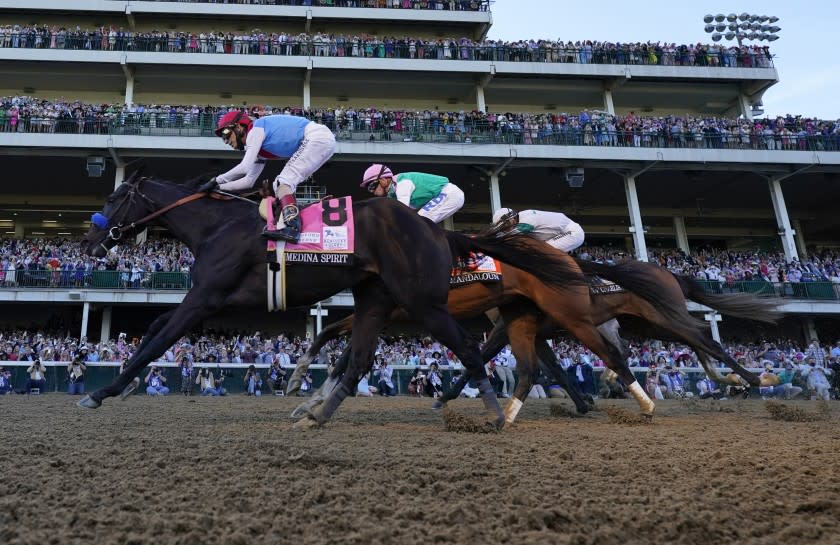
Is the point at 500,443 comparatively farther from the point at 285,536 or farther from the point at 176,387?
the point at 176,387

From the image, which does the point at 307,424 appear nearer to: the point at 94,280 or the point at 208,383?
the point at 208,383

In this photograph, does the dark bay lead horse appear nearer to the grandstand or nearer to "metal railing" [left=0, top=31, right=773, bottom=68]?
the grandstand

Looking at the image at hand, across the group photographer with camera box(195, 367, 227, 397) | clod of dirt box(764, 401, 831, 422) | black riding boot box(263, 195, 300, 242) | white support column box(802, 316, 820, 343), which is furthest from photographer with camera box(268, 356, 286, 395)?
white support column box(802, 316, 820, 343)

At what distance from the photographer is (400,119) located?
25.9 meters

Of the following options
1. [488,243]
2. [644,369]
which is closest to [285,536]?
[488,243]

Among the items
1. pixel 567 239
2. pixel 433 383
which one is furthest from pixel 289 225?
pixel 433 383

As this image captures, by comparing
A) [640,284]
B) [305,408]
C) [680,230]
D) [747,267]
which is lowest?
[305,408]

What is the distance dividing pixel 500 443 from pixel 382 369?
1312 cm

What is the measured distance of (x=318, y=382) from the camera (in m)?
17.6

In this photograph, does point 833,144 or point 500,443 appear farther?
point 833,144

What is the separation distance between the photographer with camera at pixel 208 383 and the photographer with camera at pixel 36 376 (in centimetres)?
393

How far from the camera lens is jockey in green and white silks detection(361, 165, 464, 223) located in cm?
748

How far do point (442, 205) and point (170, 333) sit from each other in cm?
362

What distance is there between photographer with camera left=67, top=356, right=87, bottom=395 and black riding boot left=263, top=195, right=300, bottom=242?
13.2 metres
